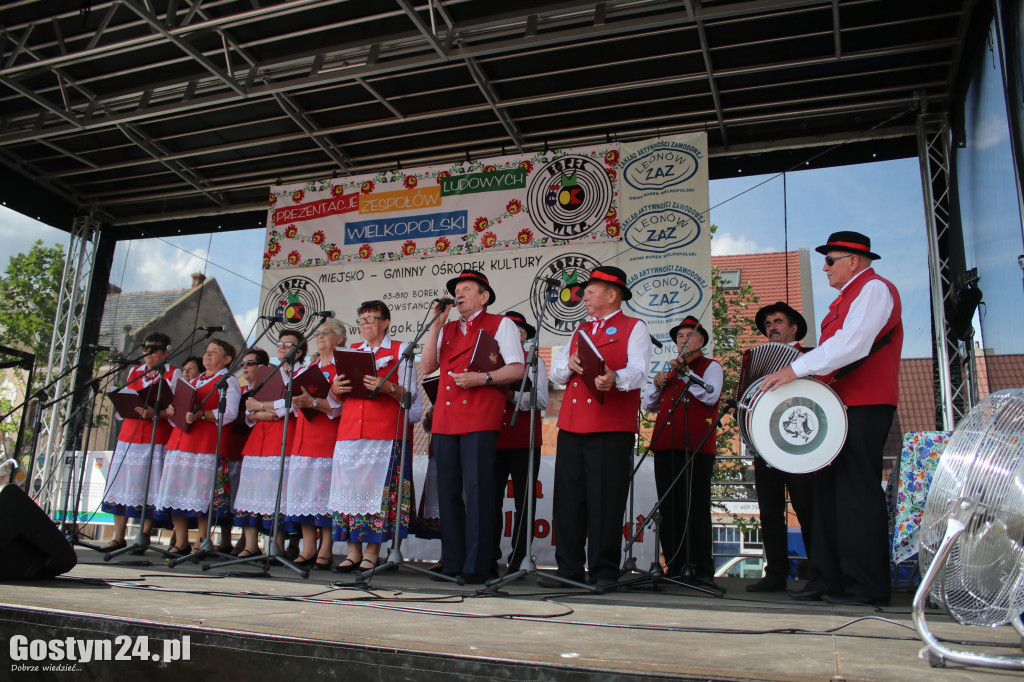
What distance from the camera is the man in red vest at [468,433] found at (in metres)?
4.02

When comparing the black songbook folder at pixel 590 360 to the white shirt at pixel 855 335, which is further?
the black songbook folder at pixel 590 360

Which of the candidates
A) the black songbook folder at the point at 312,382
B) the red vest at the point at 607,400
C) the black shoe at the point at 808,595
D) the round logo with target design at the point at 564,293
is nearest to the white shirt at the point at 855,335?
the red vest at the point at 607,400

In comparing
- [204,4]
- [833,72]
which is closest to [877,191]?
[833,72]

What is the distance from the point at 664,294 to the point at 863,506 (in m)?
2.67

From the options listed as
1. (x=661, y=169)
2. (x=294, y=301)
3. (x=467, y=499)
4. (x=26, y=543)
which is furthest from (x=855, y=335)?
(x=294, y=301)

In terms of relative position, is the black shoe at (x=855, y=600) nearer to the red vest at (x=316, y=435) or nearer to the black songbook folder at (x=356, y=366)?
the black songbook folder at (x=356, y=366)

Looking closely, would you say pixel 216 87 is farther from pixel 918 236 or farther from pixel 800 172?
pixel 918 236

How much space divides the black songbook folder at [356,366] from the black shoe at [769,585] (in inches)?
96.8

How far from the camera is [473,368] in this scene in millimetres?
4086

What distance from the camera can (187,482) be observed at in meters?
5.27

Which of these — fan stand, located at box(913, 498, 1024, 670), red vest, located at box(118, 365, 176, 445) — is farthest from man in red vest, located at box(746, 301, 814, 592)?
red vest, located at box(118, 365, 176, 445)

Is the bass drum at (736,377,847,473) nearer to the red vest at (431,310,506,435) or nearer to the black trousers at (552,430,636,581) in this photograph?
the black trousers at (552,430,636,581)

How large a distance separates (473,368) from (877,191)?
4167mm

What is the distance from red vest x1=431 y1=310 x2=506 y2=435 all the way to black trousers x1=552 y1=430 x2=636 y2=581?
44 centimetres
